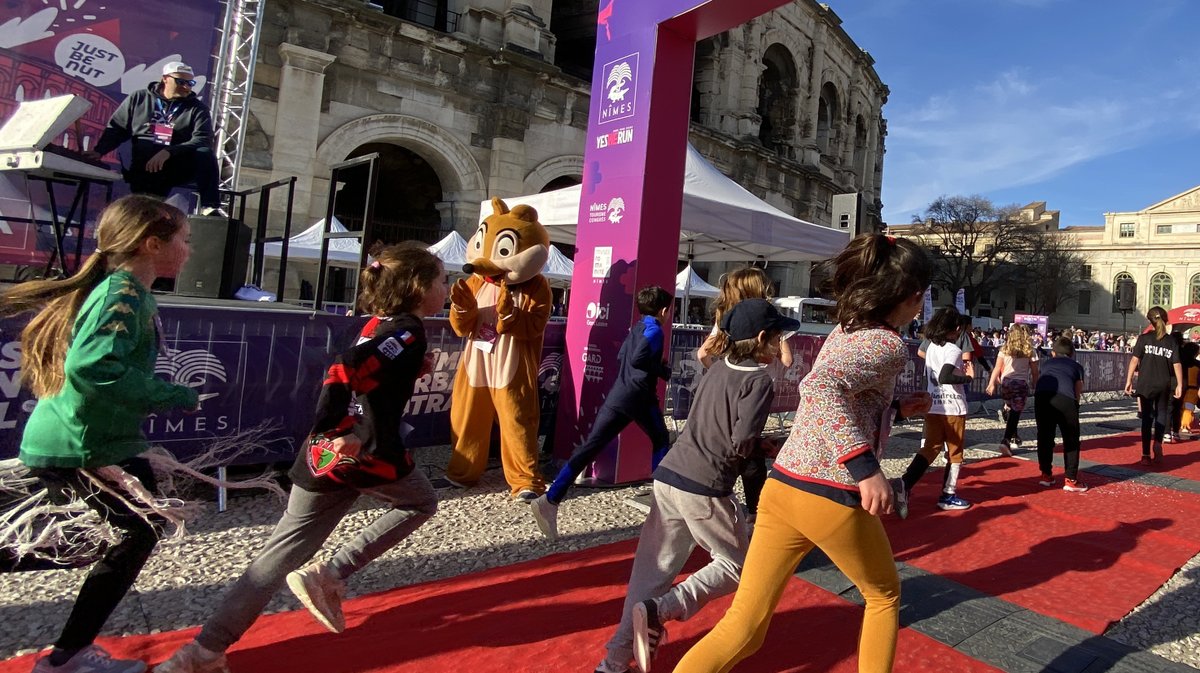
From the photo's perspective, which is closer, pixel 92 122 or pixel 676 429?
pixel 676 429

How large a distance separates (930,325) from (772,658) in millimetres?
3964

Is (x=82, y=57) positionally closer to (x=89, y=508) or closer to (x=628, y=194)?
(x=628, y=194)

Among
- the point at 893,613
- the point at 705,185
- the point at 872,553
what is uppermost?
the point at 705,185

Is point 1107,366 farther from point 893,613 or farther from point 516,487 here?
point 893,613

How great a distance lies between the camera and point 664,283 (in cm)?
559

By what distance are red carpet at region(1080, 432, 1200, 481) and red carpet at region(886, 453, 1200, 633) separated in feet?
4.73

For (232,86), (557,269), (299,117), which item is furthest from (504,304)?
(299,117)

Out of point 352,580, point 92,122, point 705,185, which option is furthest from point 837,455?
point 92,122

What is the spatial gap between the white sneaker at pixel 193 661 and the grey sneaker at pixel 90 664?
0.12 meters

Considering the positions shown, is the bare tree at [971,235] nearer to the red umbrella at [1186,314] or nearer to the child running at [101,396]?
the red umbrella at [1186,314]

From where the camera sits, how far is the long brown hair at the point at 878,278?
2.12m

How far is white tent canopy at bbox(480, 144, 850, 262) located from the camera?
24.1ft

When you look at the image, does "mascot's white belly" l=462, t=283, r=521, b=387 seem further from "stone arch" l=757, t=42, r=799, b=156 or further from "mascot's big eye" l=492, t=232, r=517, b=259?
"stone arch" l=757, t=42, r=799, b=156

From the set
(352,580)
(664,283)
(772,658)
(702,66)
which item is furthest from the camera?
(702,66)
